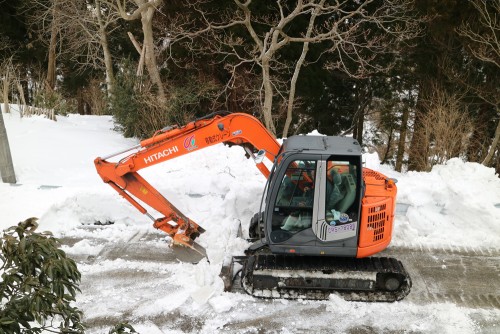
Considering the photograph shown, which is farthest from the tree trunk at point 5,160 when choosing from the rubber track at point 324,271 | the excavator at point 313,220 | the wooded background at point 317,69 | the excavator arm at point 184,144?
the rubber track at point 324,271

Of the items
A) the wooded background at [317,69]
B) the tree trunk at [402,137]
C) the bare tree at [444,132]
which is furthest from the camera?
the tree trunk at [402,137]

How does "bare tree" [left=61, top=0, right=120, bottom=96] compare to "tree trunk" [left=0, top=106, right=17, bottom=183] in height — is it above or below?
above

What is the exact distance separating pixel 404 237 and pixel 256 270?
3.29m

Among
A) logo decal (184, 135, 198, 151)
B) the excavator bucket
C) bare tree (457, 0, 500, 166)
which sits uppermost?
bare tree (457, 0, 500, 166)

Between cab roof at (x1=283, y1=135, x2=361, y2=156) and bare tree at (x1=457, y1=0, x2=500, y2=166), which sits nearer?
cab roof at (x1=283, y1=135, x2=361, y2=156)

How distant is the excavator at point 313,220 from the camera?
19.5 feet

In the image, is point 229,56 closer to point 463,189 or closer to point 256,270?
point 463,189

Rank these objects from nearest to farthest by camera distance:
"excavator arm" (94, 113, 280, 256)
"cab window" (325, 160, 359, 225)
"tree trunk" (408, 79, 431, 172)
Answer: "cab window" (325, 160, 359, 225), "excavator arm" (94, 113, 280, 256), "tree trunk" (408, 79, 431, 172)

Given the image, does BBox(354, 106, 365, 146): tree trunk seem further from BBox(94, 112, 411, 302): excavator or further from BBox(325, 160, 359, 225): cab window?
BBox(325, 160, 359, 225): cab window

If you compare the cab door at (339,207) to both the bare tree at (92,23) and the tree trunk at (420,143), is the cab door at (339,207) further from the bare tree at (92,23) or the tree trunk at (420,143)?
the bare tree at (92,23)

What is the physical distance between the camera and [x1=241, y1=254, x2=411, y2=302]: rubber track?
20.1 ft

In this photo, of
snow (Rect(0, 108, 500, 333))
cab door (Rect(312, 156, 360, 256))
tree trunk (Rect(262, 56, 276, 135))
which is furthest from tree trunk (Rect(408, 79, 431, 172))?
cab door (Rect(312, 156, 360, 256))

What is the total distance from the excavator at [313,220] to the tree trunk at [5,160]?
15.7 ft

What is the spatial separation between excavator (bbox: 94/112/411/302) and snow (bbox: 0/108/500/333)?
0.25 meters
